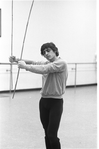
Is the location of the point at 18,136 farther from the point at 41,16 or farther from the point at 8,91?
the point at 41,16

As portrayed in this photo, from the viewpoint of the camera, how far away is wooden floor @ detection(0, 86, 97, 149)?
2531mm

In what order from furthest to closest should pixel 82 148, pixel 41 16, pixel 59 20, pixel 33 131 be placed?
pixel 59 20 < pixel 41 16 < pixel 33 131 < pixel 82 148

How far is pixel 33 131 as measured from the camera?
2953 mm

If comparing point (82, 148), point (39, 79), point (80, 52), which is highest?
point (80, 52)

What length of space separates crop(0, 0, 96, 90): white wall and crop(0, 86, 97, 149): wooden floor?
201 centimetres

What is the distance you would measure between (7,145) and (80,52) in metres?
5.64

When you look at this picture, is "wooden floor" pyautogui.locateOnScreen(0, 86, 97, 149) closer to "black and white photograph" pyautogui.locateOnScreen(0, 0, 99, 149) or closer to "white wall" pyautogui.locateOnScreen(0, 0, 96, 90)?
"black and white photograph" pyautogui.locateOnScreen(0, 0, 99, 149)

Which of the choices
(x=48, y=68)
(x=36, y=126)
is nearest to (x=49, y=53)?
(x=48, y=68)

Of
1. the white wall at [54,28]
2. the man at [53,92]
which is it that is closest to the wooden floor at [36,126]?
the man at [53,92]

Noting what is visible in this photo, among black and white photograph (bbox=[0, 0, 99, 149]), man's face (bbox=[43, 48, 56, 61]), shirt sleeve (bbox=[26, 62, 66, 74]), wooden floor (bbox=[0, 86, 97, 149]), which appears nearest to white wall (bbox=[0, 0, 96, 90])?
black and white photograph (bbox=[0, 0, 99, 149])

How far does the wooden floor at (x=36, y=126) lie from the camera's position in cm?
253

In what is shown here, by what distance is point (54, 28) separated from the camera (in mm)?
6844

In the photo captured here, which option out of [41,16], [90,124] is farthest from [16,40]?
[90,124]

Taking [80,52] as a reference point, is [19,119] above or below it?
below
